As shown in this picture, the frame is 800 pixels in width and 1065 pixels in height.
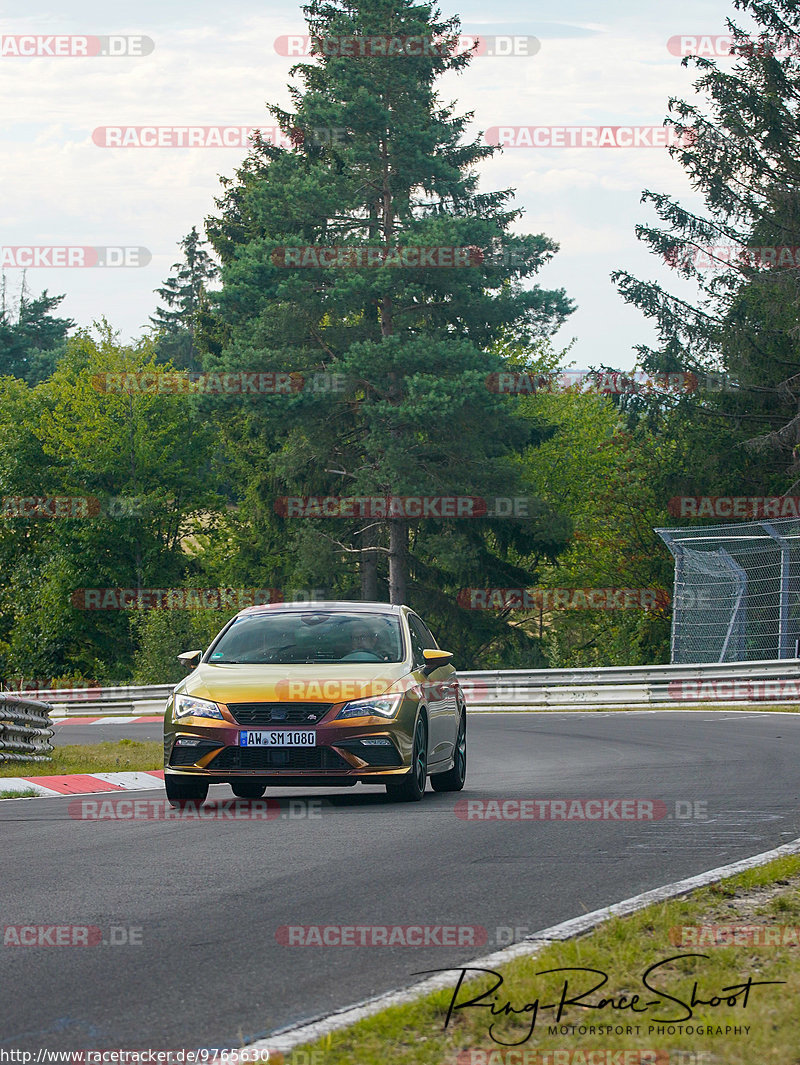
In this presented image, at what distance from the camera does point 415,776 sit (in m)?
11.7

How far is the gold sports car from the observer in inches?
437

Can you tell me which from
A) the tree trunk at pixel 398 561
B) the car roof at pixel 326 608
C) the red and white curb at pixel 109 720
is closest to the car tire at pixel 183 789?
the car roof at pixel 326 608

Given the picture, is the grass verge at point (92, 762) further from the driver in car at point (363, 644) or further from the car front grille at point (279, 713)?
the car front grille at point (279, 713)

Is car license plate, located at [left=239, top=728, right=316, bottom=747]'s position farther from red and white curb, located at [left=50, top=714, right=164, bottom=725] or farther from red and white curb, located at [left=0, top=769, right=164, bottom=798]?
red and white curb, located at [left=50, top=714, right=164, bottom=725]

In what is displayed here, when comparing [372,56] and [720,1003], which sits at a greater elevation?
[372,56]

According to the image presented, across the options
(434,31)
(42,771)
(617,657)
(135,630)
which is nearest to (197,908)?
(42,771)

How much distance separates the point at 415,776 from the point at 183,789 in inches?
72.1

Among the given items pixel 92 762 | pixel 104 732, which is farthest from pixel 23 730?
pixel 104 732

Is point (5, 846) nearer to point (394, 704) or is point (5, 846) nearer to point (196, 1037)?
point (394, 704)

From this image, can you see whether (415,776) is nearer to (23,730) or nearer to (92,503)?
(23,730)

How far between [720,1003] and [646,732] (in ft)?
58.8

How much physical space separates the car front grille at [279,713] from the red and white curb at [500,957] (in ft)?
12.6

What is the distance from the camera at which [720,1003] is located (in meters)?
4.99

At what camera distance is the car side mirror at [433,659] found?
12.4 meters
